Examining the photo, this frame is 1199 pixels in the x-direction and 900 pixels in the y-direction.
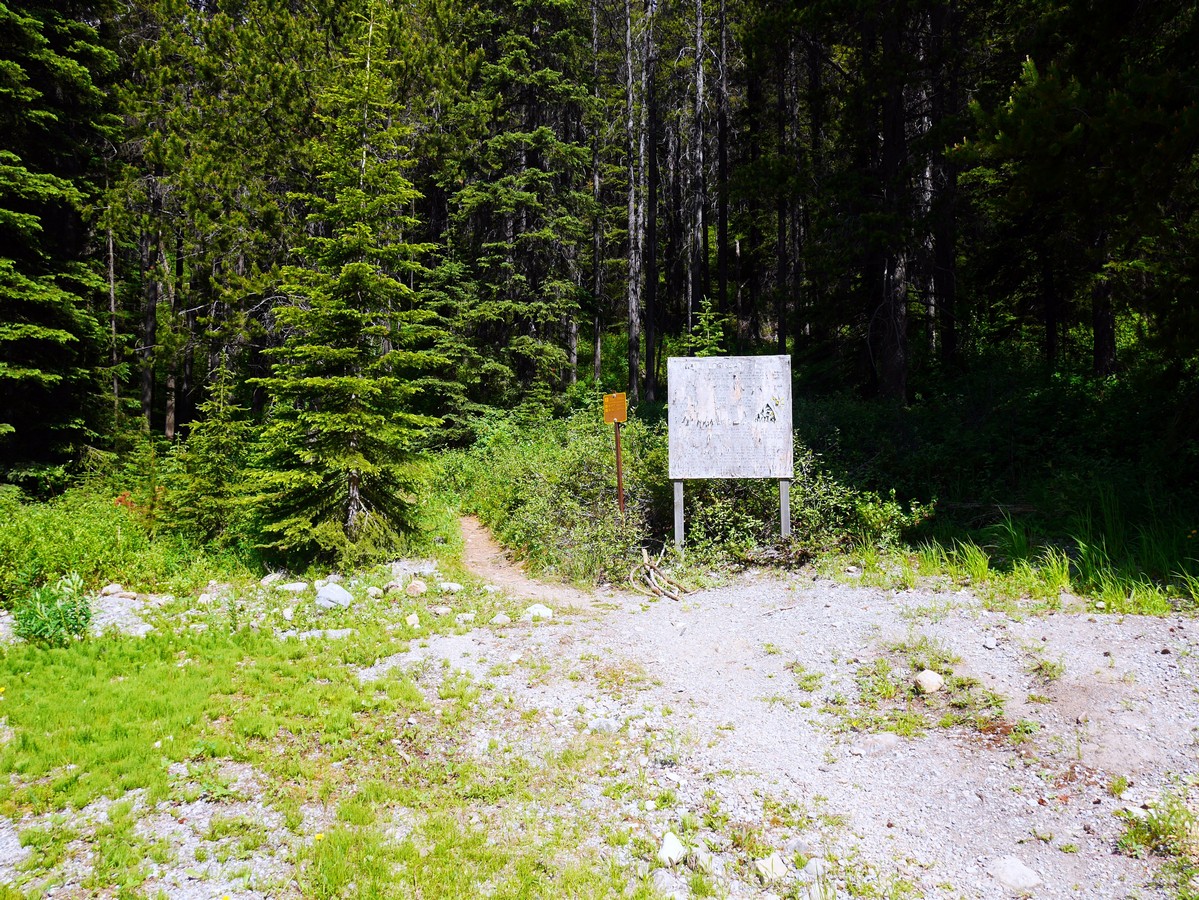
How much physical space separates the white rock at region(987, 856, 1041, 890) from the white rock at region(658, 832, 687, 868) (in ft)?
4.87

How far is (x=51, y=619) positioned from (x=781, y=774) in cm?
704

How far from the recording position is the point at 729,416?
8695 millimetres

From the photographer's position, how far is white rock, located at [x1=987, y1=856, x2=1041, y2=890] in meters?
3.01

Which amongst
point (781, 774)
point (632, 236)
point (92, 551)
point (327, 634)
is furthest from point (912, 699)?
point (632, 236)

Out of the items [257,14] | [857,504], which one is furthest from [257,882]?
[257,14]

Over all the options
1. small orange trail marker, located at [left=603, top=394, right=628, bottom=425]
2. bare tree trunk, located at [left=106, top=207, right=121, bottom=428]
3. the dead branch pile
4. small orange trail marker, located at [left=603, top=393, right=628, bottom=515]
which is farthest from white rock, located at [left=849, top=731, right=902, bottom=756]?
bare tree trunk, located at [left=106, top=207, right=121, bottom=428]

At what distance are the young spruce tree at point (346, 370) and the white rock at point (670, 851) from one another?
6.40 m

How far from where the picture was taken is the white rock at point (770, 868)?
3189 millimetres

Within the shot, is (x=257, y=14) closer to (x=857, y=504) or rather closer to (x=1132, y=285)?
(x=857, y=504)

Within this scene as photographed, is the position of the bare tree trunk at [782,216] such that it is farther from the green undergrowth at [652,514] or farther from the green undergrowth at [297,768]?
the green undergrowth at [297,768]

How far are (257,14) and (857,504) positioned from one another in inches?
700

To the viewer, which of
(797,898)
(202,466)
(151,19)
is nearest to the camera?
(797,898)

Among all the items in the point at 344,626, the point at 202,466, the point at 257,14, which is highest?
the point at 257,14

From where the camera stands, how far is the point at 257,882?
10.4ft
